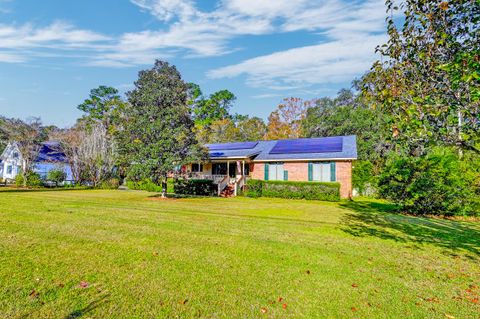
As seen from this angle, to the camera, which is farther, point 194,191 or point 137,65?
point 194,191

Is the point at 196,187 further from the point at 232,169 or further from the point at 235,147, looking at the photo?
the point at 235,147

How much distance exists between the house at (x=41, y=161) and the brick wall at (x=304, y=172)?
876 inches

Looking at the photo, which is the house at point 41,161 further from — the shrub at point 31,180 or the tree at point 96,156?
the tree at point 96,156

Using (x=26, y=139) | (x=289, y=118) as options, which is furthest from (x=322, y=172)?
(x=26, y=139)

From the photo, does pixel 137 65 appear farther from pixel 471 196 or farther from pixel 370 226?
pixel 471 196

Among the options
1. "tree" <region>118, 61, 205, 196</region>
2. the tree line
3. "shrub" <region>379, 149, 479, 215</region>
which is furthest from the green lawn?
"tree" <region>118, 61, 205, 196</region>

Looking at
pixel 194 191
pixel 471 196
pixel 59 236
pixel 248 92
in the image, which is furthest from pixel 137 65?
pixel 471 196

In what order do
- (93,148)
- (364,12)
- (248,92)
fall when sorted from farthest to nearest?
(248,92) → (93,148) → (364,12)

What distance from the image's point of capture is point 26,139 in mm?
25016

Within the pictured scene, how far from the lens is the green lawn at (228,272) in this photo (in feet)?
11.2

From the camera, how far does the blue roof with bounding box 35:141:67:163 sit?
1194 inches

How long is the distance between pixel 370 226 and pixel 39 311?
9.37 m

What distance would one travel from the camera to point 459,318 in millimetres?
3326

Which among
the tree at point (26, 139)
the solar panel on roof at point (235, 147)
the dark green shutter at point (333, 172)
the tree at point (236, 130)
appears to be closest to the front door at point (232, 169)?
the solar panel on roof at point (235, 147)
